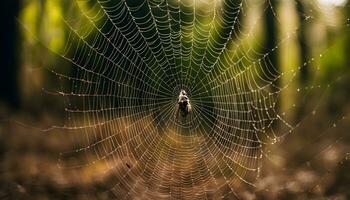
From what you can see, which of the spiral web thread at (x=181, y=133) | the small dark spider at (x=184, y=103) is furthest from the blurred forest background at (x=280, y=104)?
the small dark spider at (x=184, y=103)

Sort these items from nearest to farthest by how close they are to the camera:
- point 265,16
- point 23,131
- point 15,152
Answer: point 15,152, point 23,131, point 265,16

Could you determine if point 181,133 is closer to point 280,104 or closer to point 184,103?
point 184,103

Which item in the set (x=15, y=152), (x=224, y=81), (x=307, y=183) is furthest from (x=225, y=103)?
(x=15, y=152)

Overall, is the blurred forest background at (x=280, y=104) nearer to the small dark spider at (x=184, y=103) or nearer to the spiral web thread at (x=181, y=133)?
the spiral web thread at (x=181, y=133)

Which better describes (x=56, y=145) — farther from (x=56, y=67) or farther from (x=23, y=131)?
(x=56, y=67)

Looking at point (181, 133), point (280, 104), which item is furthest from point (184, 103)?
point (280, 104)

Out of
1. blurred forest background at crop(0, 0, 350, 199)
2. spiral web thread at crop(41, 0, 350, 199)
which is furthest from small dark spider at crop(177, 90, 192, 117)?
blurred forest background at crop(0, 0, 350, 199)
